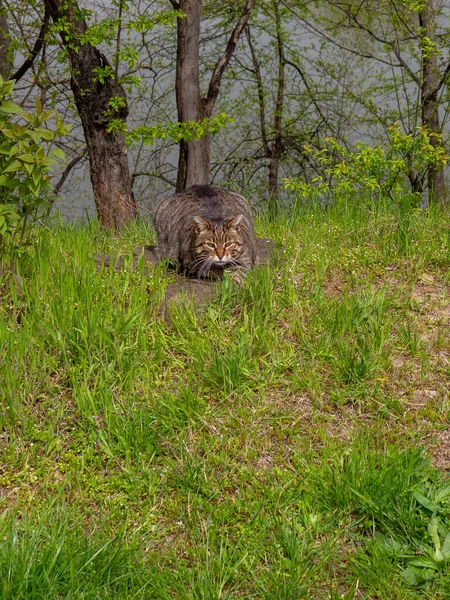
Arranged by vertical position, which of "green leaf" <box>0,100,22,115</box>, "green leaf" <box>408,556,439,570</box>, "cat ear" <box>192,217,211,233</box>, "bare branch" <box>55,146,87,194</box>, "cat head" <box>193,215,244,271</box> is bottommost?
"green leaf" <box>408,556,439,570</box>

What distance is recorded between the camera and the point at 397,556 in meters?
3.46

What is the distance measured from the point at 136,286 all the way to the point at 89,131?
435cm

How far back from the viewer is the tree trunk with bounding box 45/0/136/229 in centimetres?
880

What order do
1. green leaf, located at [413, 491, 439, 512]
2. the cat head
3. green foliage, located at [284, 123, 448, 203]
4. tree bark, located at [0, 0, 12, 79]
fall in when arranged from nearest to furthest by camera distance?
green leaf, located at [413, 491, 439, 512] → the cat head → green foliage, located at [284, 123, 448, 203] → tree bark, located at [0, 0, 12, 79]

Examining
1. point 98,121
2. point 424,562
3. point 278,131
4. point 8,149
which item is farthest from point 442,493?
point 278,131

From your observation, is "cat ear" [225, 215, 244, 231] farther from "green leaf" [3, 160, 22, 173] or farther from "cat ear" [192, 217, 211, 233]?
"green leaf" [3, 160, 22, 173]

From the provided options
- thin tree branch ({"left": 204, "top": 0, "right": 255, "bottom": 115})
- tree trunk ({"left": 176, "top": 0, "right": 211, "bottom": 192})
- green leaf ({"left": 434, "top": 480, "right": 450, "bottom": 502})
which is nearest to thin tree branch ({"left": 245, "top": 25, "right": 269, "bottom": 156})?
thin tree branch ({"left": 204, "top": 0, "right": 255, "bottom": 115})

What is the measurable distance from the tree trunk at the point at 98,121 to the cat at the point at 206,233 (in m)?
2.19

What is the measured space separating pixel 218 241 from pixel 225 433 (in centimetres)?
204

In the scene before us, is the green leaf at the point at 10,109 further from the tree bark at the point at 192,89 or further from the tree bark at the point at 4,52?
the tree bark at the point at 4,52

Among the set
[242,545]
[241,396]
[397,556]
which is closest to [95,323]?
[241,396]

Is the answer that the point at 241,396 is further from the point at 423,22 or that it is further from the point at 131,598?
the point at 423,22

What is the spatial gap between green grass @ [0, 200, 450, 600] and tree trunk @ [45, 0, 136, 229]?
3.45 meters

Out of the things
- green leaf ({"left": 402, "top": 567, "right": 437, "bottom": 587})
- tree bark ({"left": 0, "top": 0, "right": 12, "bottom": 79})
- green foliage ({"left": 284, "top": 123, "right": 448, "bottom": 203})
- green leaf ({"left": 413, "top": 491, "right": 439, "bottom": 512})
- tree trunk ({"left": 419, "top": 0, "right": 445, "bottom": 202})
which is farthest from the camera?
tree trunk ({"left": 419, "top": 0, "right": 445, "bottom": 202})
